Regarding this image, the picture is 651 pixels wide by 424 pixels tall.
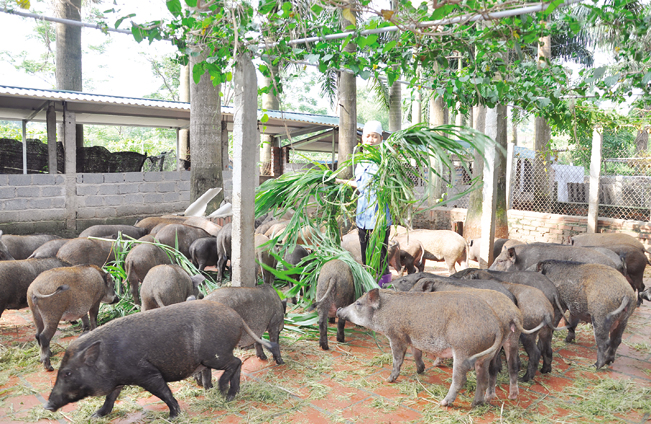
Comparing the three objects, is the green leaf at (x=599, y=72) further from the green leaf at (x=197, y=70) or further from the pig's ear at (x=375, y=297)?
the green leaf at (x=197, y=70)

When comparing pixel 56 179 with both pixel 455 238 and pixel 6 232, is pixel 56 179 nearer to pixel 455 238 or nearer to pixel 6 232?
pixel 6 232

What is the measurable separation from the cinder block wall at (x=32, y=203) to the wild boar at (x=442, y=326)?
343 inches

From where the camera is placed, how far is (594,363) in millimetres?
4566

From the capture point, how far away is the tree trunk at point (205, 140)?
9031mm

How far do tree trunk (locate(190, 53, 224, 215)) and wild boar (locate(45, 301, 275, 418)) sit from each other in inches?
230

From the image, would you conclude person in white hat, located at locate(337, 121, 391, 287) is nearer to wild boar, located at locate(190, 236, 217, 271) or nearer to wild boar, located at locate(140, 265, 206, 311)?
wild boar, located at locate(140, 265, 206, 311)

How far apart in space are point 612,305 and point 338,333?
2.46 meters

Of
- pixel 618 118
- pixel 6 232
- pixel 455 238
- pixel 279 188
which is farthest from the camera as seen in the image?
pixel 6 232

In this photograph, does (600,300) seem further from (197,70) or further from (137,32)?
(137,32)

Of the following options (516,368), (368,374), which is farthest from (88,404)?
(516,368)

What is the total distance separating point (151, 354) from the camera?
3275 mm

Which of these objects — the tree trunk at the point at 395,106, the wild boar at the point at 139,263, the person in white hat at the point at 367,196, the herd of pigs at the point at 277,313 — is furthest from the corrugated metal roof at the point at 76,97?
the tree trunk at the point at 395,106

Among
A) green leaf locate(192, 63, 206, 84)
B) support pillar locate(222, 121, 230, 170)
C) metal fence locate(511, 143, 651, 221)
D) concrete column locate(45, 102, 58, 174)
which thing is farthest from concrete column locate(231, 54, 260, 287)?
support pillar locate(222, 121, 230, 170)

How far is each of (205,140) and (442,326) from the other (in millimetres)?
6617
